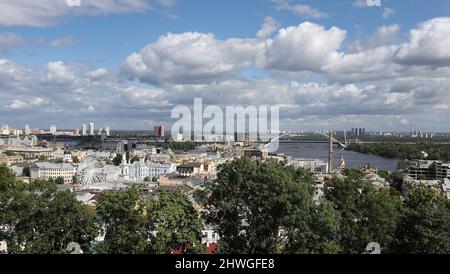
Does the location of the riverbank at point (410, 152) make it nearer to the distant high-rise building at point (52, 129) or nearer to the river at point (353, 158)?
the river at point (353, 158)

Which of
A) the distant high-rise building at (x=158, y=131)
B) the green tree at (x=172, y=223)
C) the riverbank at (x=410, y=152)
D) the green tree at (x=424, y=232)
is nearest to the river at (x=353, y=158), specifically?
the riverbank at (x=410, y=152)

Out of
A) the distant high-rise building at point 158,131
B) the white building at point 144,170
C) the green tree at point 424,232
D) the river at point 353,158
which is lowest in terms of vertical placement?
the river at point 353,158

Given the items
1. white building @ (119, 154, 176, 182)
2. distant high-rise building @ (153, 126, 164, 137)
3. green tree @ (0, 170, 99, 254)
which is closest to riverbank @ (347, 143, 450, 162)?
white building @ (119, 154, 176, 182)

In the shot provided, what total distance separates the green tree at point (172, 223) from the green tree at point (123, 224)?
0.19 metres

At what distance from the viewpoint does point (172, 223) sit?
7160 millimetres

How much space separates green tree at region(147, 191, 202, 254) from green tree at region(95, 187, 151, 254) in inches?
7.6

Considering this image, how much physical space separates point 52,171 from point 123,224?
31.5 meters

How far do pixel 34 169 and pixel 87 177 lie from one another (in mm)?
9070

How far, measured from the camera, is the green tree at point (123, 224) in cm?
710

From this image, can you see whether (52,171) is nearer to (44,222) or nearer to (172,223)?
(44,222)

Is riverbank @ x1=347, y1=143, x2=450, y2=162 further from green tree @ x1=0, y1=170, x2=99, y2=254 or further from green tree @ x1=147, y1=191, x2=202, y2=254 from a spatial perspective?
green tree @ x1=0, y1=170, x2=99, y2=254
